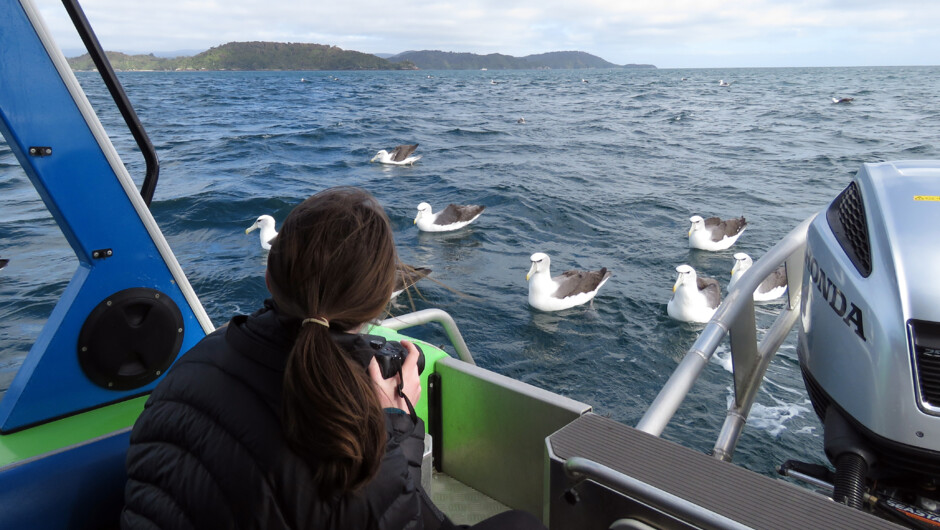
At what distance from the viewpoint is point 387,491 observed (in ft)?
4.01

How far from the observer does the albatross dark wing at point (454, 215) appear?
38.7 ft

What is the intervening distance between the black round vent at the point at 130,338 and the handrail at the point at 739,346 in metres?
1.57

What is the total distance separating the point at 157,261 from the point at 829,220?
2.57m

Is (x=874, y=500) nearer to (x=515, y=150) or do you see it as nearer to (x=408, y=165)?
(x=408, y=165)

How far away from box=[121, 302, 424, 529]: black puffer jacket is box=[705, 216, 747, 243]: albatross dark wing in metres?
10.2

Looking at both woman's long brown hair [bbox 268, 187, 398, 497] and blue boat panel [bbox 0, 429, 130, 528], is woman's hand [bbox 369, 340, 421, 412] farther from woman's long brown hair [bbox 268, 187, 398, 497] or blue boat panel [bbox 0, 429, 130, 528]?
blue boat panel [bbox 0, 429, 130, 528]

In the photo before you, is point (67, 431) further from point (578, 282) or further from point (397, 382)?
point (578, 282)

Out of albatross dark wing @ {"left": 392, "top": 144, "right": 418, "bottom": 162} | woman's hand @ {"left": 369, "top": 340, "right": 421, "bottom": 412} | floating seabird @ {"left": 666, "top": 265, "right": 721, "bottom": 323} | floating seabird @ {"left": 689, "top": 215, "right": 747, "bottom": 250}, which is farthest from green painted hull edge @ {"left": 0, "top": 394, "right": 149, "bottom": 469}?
albatross dark wing @ {"left": 392, "top": 144, "right": 418, "bottom": 162}

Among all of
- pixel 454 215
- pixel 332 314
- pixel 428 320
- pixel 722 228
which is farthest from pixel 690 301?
pixel 332 314

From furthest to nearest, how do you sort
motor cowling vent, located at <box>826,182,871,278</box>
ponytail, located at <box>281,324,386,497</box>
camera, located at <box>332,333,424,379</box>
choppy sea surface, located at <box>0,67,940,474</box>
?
choppy sea surface, located at <box>0,67,940,474</box>
motor cowling vent, located at <box>826,182,871,278</box>
camera, located at <box>332,333,424,379</box>
ponytail, located at <box>281,324,386,497</box>

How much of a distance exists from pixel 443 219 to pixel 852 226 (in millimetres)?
9554

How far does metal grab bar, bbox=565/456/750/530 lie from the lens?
1198 mm

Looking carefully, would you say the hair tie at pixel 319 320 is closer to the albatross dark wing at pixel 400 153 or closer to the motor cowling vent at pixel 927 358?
the motor cowling vent at pixel 927 358

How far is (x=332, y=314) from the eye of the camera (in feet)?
3.99
